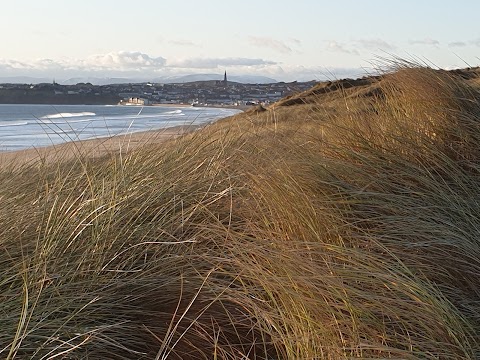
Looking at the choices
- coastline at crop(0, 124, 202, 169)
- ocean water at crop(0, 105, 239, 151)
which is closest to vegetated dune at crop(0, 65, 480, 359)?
coastline at crop(0, 124, 202, 169)

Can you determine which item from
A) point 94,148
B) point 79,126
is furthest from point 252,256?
point 79,126

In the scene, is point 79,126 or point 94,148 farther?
point 79,126

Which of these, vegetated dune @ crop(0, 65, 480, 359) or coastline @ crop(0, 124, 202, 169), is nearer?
vegetated dune @ crop(0, 65, 480, 359)

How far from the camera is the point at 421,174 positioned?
128 inches

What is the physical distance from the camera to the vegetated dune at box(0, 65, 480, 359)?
199cm

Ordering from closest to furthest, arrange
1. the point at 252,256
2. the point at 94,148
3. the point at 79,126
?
the point at 252,256
the point at 94,148
the point at 79,126

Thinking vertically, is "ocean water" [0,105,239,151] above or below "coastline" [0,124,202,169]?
below

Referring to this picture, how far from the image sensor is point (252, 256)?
236 cm

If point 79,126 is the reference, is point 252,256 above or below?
above

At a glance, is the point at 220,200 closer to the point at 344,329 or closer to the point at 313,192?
the point at 313,192

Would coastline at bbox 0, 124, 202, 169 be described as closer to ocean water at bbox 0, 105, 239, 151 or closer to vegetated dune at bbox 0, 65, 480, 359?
ocean water at bbox 0, 105, 239, 151

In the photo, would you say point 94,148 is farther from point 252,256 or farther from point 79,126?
point 79,126

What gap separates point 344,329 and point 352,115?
89.2 inches

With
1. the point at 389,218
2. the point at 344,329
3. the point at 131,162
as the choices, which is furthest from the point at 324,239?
the point at 131,162
